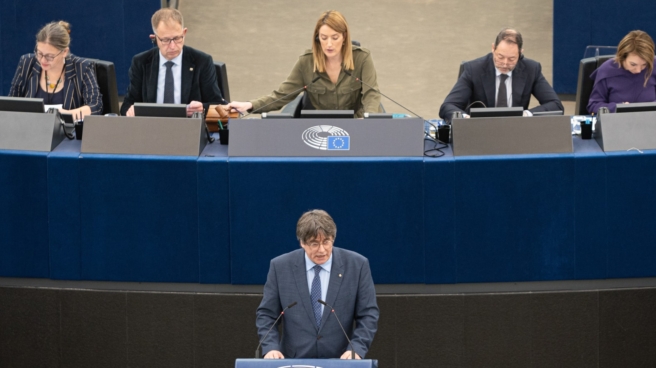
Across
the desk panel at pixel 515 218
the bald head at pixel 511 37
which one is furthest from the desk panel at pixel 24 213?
the bald head at pixel 511 37

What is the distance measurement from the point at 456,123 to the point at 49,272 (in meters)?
2.15

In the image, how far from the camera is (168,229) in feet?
16.9

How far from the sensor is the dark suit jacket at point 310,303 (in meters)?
4.19

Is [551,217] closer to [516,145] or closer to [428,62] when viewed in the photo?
[516,145]

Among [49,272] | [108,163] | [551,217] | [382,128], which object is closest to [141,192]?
[108,163]

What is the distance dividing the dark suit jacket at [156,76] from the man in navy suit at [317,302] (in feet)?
6.55

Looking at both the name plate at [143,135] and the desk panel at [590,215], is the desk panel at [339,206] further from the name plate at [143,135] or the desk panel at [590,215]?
the desk panel at [590,215]

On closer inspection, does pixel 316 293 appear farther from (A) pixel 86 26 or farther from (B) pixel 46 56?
(A) pixel 86 26

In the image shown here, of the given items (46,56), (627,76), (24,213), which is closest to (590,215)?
(627,76)

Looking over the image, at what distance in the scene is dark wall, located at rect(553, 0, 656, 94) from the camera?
918 centimetres

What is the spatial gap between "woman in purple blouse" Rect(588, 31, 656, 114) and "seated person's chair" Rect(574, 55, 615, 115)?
19 cm

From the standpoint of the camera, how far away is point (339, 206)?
16.8 feet

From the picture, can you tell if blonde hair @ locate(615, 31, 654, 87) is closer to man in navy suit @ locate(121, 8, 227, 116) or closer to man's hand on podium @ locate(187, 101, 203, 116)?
man in navy suit @ locate(121, 8, 227, 116)

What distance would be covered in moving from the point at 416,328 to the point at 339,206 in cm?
71
